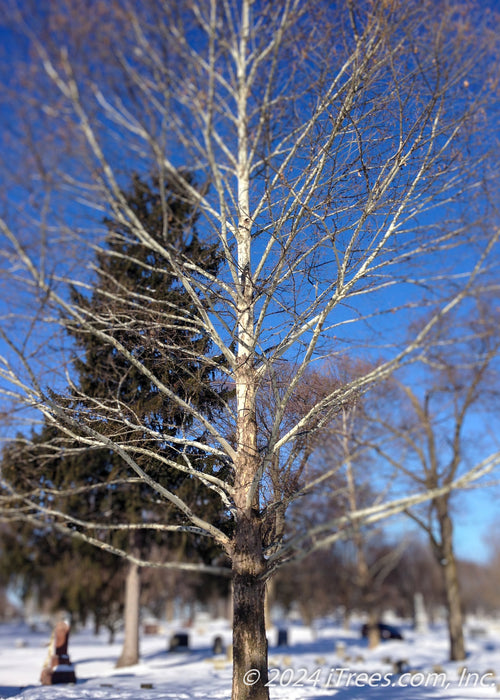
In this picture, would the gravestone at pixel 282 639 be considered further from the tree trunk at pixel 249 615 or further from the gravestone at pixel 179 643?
the tree trunk at pixel 249 615

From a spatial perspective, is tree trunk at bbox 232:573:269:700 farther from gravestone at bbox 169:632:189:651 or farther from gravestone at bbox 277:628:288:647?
gravestone at bbox 277:628:288:647

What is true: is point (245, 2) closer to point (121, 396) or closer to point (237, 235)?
point (237, 235)

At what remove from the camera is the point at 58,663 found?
11.5 metres

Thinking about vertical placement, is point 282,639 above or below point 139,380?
below

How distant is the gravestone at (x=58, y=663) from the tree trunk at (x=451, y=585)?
10.8 meters

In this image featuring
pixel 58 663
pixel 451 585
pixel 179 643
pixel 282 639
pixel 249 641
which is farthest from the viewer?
pixel 282 639

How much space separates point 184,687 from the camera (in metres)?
10.3

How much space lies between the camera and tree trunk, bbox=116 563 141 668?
49.0ft

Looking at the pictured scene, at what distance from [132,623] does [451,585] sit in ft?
30.2

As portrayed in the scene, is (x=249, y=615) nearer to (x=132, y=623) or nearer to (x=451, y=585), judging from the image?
(x=132, y=623)

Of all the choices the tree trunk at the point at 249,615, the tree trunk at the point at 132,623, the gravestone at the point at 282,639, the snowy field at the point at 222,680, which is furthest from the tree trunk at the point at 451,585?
the tree trunk at the point at 249,615

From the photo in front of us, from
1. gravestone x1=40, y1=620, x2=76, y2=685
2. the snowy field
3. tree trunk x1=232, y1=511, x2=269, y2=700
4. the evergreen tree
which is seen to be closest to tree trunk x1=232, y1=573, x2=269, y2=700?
tree trunk x1=232, y1=511, x2=269, y2=700

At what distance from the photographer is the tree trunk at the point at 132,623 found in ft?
49.0

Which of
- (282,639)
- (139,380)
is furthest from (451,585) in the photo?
(139,380)
